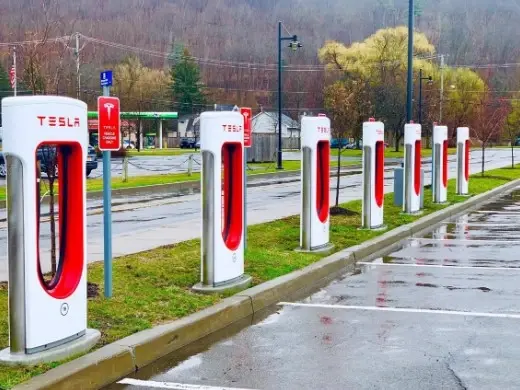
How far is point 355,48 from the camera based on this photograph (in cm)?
8506

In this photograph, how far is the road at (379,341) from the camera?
571 centimetres

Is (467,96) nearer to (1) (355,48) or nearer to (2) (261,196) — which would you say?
(1) (355,48)

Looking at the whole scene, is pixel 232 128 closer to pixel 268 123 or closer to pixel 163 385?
pixel 163 385

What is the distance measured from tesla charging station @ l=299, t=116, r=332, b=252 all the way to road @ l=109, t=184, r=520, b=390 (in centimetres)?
100

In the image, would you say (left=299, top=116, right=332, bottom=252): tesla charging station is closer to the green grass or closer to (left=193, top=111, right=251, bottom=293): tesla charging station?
the green grass

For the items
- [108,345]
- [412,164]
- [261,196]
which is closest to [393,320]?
[108,345]

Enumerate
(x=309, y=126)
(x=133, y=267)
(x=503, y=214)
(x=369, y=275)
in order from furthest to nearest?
(x=503, y=214), (x=309, y=126), (x=369, y=275), (x=133, y=267)

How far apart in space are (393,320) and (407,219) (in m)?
8.56

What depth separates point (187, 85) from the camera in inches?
4195

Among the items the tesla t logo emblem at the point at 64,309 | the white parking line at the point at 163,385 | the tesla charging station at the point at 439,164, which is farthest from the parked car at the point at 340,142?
the white parking line at the point at 163,385

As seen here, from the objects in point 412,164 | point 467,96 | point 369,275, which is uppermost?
point 467,96

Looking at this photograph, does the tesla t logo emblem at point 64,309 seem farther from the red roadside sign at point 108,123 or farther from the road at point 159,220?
the road at point 159,220

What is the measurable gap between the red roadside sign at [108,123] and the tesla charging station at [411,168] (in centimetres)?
1056

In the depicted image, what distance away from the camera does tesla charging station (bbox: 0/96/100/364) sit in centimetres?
546
